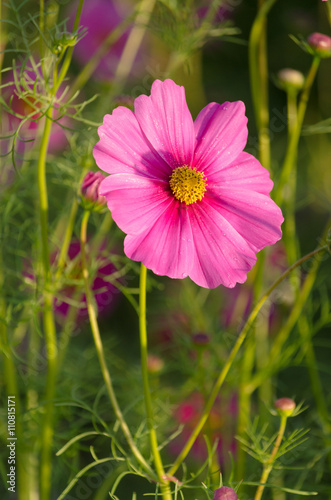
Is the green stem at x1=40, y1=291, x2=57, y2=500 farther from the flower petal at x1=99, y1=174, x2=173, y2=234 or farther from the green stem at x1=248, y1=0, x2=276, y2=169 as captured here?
the green stem at x1=248, y1=0, x2=276, y2=169

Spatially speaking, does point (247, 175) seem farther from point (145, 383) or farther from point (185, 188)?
point (145, 383)

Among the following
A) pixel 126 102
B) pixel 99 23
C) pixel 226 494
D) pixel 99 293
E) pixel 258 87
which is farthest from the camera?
pixel 99 23

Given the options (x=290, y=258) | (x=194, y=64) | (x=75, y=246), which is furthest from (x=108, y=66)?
(x=290, y=258)

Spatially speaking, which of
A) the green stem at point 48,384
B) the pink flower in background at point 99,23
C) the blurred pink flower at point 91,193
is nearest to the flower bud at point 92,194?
the blurred pink flower at point 91,193

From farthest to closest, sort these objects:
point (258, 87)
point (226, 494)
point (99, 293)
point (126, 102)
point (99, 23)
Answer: point (99, 23) → point (99, 293) → point (258, 87) → point (126, 102) → point (226, 494)

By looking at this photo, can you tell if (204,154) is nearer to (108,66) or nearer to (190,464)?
(190,464)

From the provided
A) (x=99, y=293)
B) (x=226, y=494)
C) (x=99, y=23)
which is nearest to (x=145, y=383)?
(x=226, y=494)

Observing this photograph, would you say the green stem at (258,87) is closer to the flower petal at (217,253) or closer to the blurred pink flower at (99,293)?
the flower petal at (217,253)

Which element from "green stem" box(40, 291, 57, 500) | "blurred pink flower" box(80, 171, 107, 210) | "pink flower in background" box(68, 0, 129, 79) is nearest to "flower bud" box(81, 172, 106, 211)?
"blurred pink flower" box(80, 171, 107, 210)
